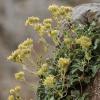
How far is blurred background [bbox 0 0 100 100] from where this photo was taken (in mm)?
2869

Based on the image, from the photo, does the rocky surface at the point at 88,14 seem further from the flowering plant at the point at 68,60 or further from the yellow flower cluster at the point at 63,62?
the yellow flower cluster at the point at 63,62

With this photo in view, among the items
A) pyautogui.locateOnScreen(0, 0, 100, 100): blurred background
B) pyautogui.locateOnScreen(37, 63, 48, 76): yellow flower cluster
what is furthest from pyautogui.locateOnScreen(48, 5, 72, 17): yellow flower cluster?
pyautogui.locateOnScreen(0, 0, 100, 100): blurred background

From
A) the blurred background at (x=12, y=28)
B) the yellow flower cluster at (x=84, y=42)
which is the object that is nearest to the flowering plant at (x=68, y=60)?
the yellow flower cluster at (x=84, y=42)

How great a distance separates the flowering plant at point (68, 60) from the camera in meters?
1.34

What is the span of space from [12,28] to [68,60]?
5.59ft

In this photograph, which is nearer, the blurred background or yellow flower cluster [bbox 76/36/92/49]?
yellow flower cluster [bbox 76/36/92/49]

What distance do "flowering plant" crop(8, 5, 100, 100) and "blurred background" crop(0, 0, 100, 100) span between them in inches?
53.9

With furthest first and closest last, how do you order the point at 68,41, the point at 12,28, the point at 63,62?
the point at 12,28 < the point at 68,41 < the point at 63,62

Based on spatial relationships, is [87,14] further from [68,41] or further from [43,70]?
[43,70]

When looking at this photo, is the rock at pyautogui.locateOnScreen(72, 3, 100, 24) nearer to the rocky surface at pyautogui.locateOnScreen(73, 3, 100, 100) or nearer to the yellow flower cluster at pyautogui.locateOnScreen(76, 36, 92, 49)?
the rocky surface at pyautogui.locateOnScreen(73, 3, 100, 100)

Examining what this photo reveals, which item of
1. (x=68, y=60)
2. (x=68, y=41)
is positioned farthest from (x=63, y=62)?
(x=68, y=41)

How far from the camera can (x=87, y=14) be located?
58.2 inches

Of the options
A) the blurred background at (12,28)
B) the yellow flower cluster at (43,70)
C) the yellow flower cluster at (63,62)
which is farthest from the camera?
the blurred background at (12,28)

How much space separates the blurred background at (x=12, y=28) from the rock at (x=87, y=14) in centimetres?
131
